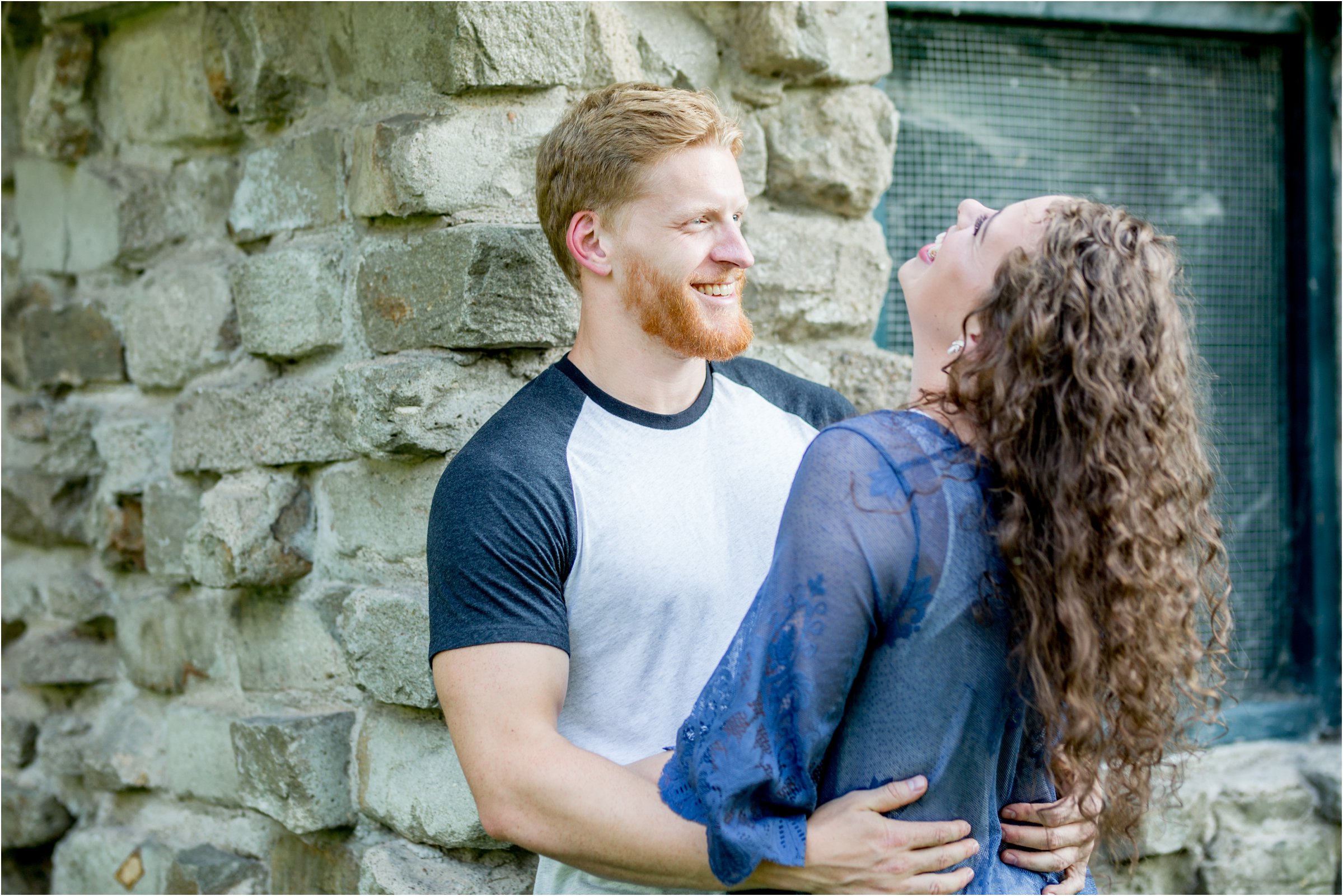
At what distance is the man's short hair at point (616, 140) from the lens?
198 centimetres

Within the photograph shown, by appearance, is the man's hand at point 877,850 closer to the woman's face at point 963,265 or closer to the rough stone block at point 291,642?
the woman's face at point 963,265

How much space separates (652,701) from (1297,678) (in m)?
2.23

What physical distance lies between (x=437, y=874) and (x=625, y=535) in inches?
31.1

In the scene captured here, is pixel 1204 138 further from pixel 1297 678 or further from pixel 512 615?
pixel 512 615

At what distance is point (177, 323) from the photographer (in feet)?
8.91

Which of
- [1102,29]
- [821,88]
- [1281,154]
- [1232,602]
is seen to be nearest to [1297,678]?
[1232,602]

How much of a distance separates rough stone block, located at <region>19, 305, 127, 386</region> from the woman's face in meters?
2.09

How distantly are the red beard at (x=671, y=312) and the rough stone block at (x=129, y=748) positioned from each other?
5.12 feet

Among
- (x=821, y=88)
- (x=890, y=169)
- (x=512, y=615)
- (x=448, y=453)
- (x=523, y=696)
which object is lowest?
(x=523, y=696)

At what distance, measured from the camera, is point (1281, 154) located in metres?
3.28

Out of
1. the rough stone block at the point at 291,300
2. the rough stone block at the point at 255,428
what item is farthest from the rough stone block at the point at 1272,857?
the rough stone block at the point at 291,300

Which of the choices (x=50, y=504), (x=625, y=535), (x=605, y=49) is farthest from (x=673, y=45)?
(x=50, y=504)

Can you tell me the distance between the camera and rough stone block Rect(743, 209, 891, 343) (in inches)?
98.4

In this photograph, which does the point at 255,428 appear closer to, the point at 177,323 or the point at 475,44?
the point at 177,323
